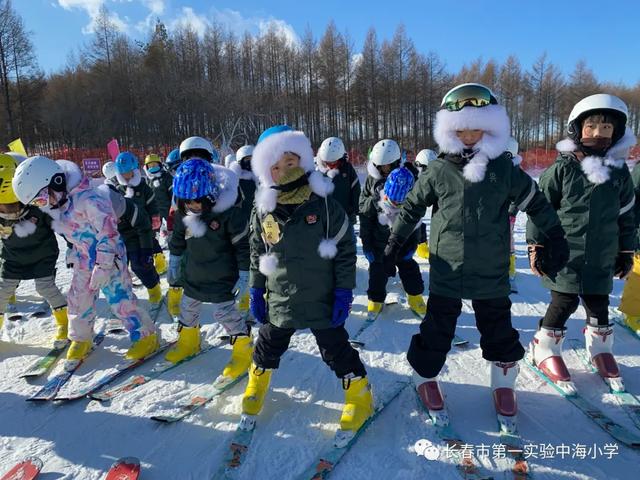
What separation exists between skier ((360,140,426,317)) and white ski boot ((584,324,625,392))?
173cm

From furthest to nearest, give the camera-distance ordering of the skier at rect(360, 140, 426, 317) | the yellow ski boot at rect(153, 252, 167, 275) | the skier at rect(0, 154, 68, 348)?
the yellow ski boot at rect(153, 252, 167, 275) < the skier at rect(360, 140, 426, 317) < the skier at rect(0, 154, 68, 348)

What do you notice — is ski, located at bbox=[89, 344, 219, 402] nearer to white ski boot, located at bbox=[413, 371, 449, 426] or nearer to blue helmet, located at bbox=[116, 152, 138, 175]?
white ski boot, located at bbox=[413, 371, 449, 426]

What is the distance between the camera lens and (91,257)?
3453mm

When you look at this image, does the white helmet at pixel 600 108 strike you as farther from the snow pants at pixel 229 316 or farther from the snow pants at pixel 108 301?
the snow pants at pixel 108 301

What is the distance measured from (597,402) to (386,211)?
2484 millimetres

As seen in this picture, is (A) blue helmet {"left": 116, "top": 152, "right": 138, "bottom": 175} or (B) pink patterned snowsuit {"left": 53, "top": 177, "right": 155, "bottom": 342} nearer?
(B) pink patterned snowsuit {"left": 53, "top": 177, "right": 155, "bottom": 342}

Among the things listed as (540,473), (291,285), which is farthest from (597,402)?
(291,285)

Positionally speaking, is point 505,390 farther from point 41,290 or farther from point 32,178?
point 41,290

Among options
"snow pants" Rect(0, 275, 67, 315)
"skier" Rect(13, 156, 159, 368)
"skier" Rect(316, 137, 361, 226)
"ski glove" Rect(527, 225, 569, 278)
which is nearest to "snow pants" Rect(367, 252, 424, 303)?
"skier" Rect(316, 137, 361, 226)

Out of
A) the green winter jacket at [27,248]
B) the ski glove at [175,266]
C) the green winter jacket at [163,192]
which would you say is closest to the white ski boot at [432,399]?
the ski glove at [175,266]

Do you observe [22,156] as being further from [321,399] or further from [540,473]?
[540,473]

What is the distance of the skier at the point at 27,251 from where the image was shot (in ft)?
12.5

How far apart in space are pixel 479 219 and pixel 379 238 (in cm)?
215

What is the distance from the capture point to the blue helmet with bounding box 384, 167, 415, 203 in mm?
4156
